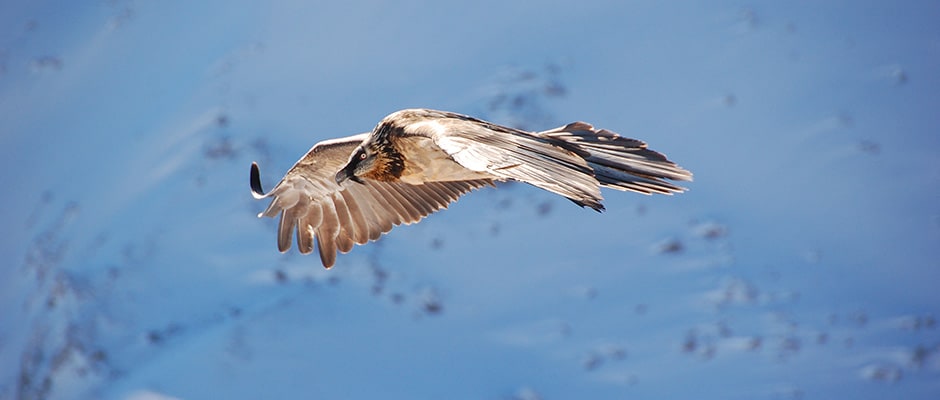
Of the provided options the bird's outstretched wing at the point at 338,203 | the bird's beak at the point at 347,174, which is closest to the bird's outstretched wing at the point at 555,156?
the bird's beak at the point at 347,174

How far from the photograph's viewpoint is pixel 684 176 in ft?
13.0

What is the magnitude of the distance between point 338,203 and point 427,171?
837 mm

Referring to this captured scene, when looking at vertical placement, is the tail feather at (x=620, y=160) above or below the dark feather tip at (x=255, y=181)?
below

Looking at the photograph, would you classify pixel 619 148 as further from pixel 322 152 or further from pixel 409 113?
pixel 322 152

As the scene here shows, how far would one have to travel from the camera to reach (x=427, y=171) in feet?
14.8

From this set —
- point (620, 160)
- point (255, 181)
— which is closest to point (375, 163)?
point (255, 181)

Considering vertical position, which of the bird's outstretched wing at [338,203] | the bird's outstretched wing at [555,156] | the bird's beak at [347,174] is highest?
the bird's outstretched wing at [338,203]

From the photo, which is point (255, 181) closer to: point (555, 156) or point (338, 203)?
point (338, 203)

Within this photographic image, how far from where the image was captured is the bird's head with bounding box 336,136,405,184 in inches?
176

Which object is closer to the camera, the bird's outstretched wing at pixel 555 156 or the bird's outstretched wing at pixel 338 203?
the bird's outstretched wing at pixel 555 156

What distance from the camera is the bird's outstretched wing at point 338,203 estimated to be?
504 cm

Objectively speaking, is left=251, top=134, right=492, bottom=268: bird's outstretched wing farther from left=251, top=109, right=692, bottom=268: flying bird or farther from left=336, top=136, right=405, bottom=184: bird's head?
left=336, top=136, right=405, bottom=184: bird's head

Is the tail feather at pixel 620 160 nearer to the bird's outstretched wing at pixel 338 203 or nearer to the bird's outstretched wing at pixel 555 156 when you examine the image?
the bird's outstretched wing at pixel 555 156

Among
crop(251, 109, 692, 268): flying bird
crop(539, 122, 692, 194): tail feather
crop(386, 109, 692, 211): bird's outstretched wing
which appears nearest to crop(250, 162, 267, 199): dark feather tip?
crop(251, 109, 692, 268): flying bird
